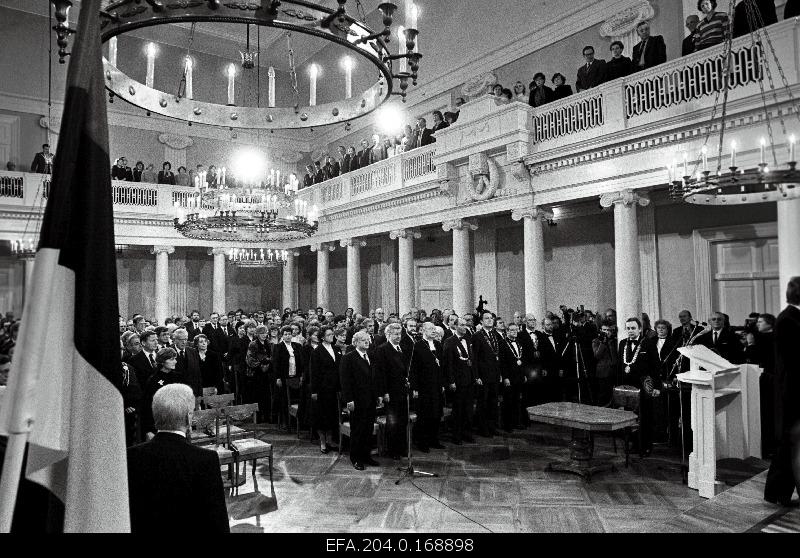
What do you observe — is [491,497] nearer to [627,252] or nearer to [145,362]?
[145,362]

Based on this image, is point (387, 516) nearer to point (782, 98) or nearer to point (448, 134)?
point (782, 98)

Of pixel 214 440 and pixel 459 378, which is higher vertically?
pixel 459 378

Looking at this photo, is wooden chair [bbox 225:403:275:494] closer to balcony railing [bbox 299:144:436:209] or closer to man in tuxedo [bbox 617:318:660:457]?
man in tuxedo [bbox 617:318:660:457]

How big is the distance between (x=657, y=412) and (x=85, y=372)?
764cm

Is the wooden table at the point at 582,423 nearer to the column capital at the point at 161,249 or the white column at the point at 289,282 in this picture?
the white column at the point at 289,282

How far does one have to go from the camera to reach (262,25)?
2727 mm

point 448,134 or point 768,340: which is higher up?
point 448,134

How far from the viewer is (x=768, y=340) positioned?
6.15 meters

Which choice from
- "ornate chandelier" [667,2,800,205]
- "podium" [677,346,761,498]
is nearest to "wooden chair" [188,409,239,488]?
"podium" [677,346,761,498]

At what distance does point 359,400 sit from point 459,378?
5.68 feet

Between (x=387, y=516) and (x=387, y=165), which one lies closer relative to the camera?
(x=387, y=516)

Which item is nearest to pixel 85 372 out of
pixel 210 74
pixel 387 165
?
pixel 387 165

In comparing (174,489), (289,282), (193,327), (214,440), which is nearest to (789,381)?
(174,489)

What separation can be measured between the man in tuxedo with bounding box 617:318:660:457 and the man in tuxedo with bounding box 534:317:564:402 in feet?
4.03
